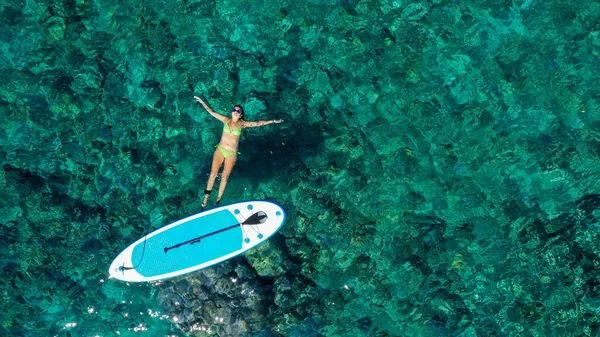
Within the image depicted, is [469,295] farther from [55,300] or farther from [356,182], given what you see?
[55,300]

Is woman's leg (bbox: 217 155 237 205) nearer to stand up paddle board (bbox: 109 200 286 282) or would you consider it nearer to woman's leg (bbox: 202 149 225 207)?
woman's leg (bbox: 202 149 225 207)

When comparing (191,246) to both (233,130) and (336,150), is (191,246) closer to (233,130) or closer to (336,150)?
(233,130)

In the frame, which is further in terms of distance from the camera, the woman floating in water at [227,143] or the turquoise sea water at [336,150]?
the turquoise sea water at [336,150]

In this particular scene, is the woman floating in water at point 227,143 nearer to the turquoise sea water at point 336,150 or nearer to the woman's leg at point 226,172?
the woman's leg at point 226,172

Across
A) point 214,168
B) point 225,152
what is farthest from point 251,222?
point 225,152

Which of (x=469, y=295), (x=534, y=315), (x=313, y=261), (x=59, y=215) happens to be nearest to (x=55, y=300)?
(x=59, y=215)

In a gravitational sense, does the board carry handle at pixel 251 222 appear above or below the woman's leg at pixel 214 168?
below

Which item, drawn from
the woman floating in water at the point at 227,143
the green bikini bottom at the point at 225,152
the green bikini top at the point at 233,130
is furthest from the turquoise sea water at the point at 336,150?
the green bikini top at the point at 233,130
